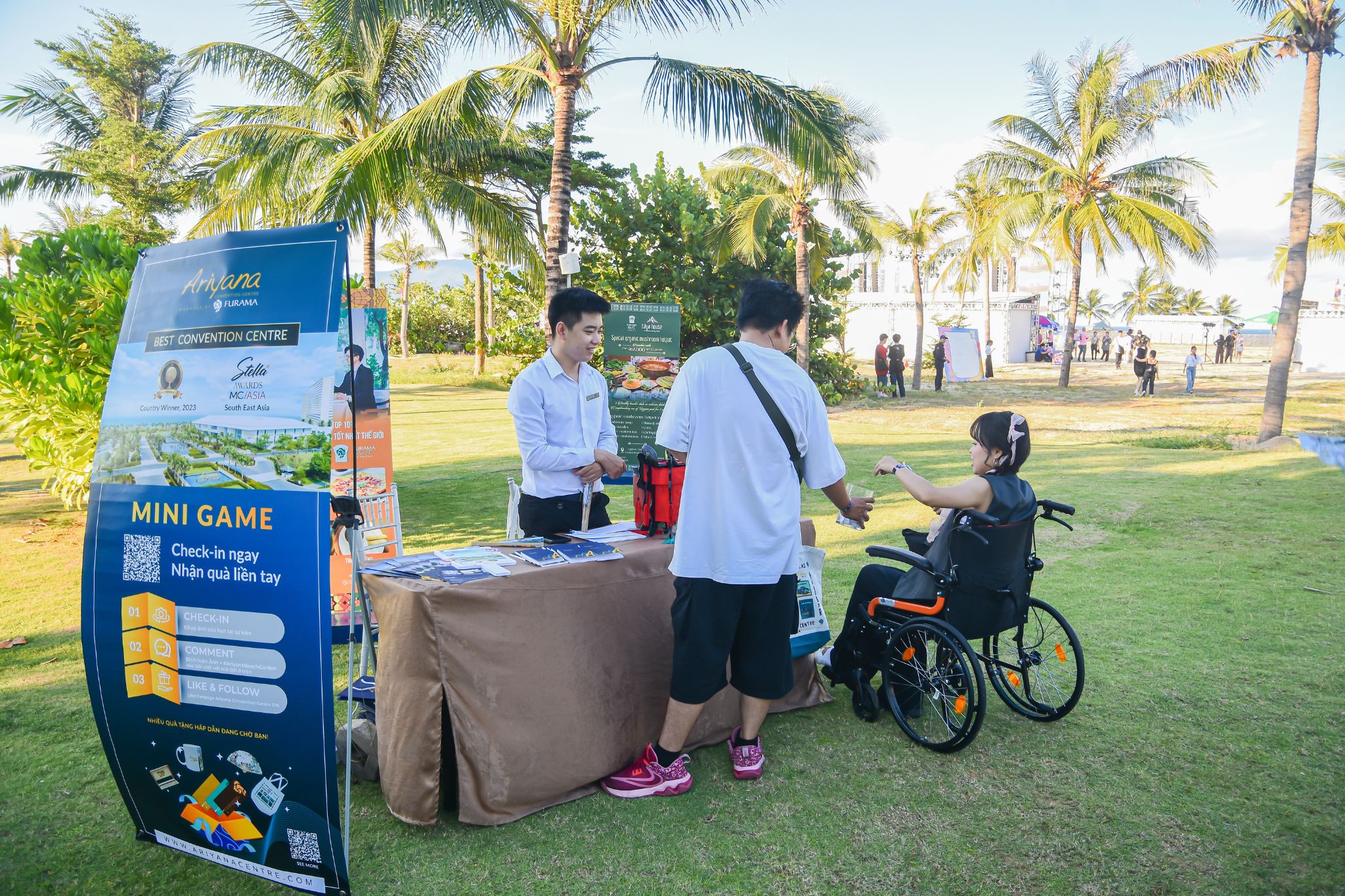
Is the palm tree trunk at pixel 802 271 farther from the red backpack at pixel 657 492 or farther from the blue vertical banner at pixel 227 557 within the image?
the blue vertical banner at pixel 227 557

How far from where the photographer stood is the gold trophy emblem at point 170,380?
8.21 feet

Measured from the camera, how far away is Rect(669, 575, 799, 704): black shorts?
307 centimetres

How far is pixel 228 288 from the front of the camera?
2.50 metres

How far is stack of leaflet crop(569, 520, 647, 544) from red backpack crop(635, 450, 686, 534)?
0.06 m

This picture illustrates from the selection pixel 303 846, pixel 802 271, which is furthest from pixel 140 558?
pixel 802 271

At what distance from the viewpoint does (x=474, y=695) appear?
2.87 metres

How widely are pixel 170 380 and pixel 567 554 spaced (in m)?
1.48

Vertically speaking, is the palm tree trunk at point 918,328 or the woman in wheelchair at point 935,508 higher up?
the palm tree trunk at point 918,328

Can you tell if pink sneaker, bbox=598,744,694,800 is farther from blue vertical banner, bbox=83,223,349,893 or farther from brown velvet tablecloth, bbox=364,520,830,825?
blue vertical banner, bbox=83,223,349,893

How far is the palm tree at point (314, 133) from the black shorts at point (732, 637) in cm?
1099

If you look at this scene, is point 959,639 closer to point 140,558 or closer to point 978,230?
point 140,558

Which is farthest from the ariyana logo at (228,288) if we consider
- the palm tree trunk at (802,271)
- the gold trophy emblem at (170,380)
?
the palm tree trunk at (802,271)

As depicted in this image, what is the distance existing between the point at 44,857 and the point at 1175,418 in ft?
68.7

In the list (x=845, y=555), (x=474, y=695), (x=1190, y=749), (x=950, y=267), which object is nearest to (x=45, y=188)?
(x=845, y=555)
